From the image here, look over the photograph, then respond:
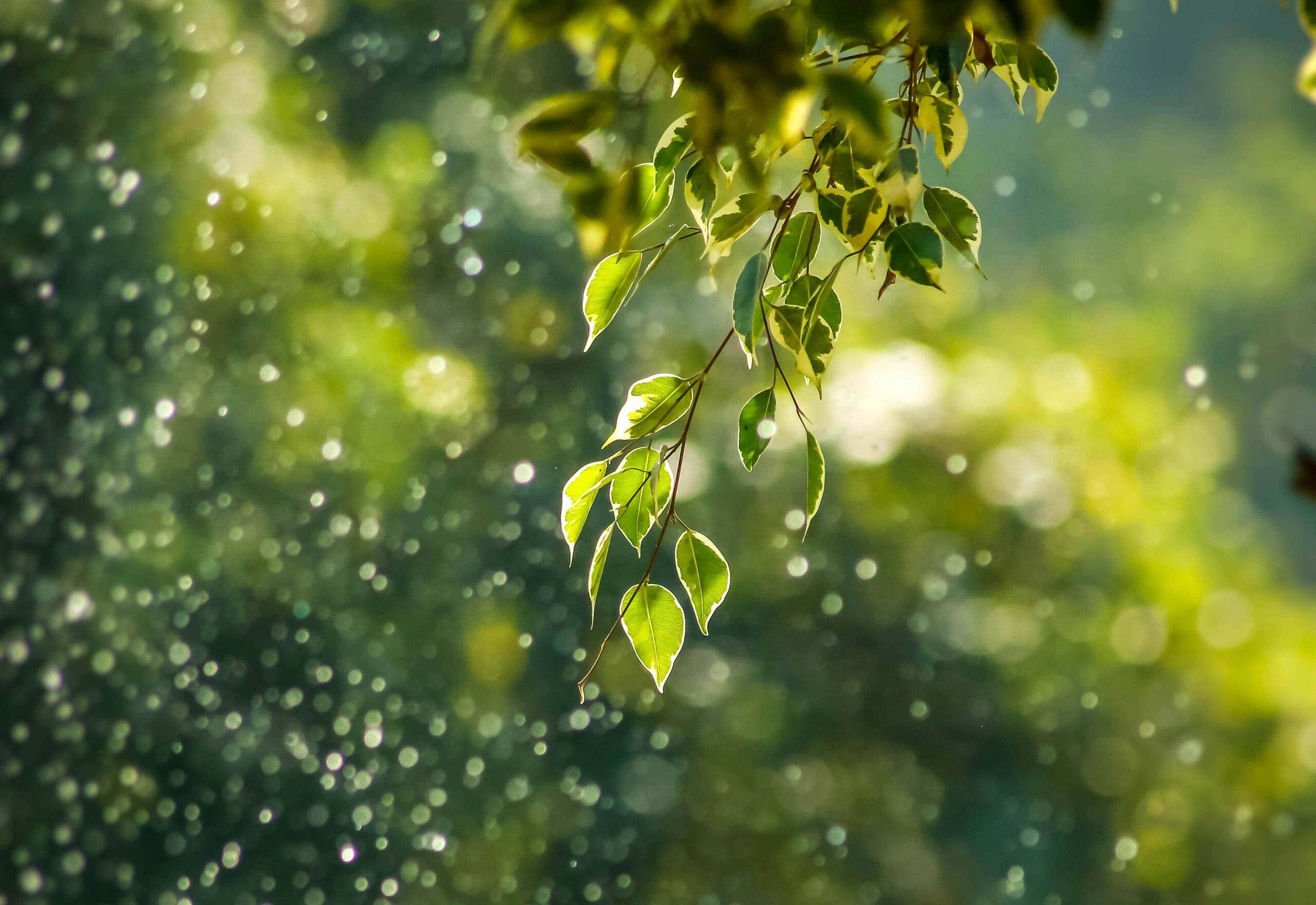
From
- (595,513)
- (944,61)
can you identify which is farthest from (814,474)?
(595,513)

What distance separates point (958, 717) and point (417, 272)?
3.39 ft

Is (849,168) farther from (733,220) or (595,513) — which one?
(595,513)

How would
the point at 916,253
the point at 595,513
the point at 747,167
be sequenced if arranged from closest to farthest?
the point at 747,167
the point at 916,253
the point at 595,513

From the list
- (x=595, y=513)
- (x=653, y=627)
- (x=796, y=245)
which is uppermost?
(x=796, y=245)

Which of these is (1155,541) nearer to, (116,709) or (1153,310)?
(1153,310)

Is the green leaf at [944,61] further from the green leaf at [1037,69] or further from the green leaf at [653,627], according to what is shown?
the green leaf at [653,627]

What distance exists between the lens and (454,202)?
4.73 feet

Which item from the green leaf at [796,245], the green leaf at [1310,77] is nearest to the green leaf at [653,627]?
the green leaf at [796,245]

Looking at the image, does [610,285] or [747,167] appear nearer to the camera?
[747,167]

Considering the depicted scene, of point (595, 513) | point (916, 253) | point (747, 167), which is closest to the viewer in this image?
point (747, 167)

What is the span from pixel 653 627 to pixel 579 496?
55mm

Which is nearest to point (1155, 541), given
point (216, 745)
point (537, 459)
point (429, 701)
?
point (537, 459)

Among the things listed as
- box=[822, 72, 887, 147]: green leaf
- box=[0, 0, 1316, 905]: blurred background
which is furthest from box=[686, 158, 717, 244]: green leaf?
box=[0, 0, 1316, 905]: blurred background

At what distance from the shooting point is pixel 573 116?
0.22 meters
